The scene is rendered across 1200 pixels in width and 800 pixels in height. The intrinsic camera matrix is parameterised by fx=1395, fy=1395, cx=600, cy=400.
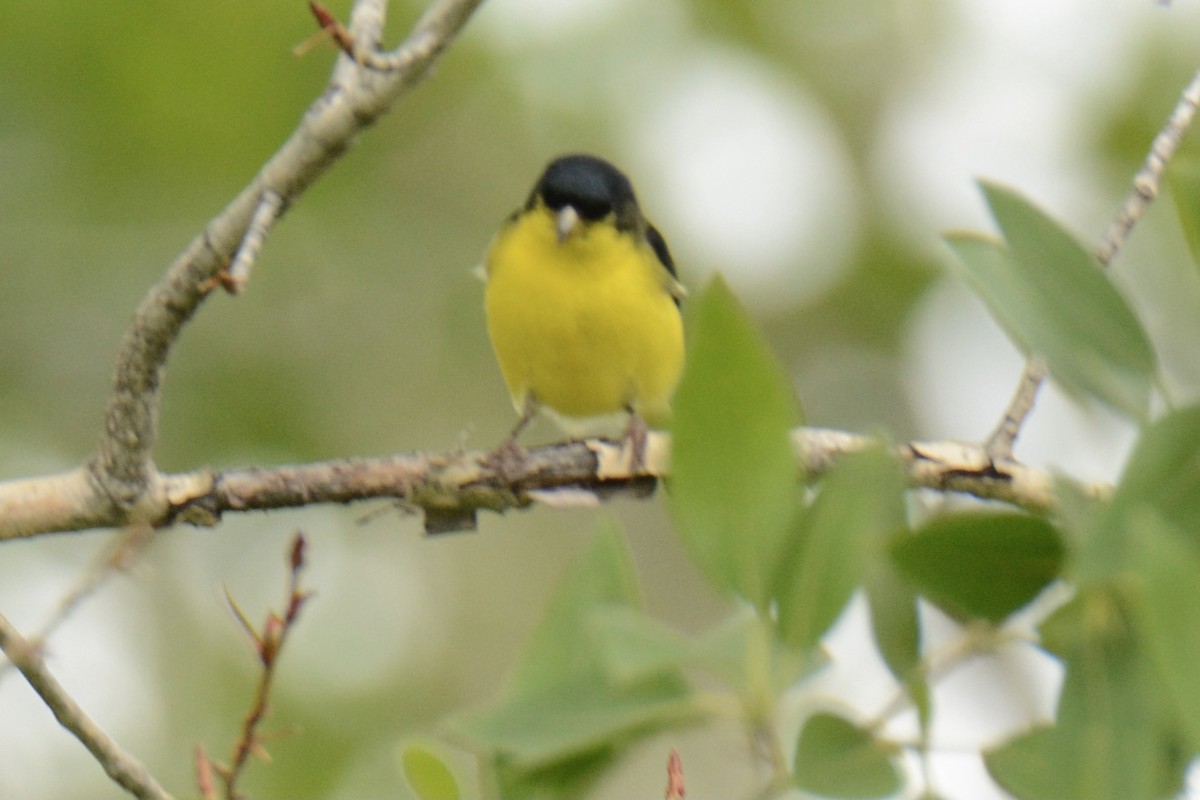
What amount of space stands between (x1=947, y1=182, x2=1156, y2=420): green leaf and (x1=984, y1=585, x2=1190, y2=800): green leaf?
21 cm

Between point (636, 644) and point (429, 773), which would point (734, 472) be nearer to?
point (636, 644)

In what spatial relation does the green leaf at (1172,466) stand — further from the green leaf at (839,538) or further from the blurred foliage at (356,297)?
the blurred foliage at (356,297)

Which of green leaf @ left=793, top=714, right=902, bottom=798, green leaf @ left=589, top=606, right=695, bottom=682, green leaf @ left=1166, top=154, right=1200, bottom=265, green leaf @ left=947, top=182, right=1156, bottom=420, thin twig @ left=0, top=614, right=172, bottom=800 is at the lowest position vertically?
thin twig @ left=0, top=614, right=172, bottom=800

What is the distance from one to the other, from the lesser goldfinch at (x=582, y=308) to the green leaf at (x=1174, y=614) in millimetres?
3134

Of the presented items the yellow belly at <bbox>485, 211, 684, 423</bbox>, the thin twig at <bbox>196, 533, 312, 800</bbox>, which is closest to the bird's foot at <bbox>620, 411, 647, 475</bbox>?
the yellow belly at <bbox>485, 211, 684, 423</bbox>

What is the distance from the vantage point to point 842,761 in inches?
37.2

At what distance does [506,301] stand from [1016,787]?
10.9ft

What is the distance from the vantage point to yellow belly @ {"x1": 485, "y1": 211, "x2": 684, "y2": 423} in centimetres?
409

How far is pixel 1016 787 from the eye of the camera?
3.09 ft

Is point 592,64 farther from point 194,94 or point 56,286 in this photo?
point 56,286

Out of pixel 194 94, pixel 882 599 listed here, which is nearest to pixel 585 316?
pixel 882 599

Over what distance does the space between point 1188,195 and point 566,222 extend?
3271 mm

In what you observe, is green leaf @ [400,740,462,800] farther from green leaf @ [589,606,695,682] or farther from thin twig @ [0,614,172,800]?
thin twig @ [0,614,172,800]

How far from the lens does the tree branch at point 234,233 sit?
6.88 ft
